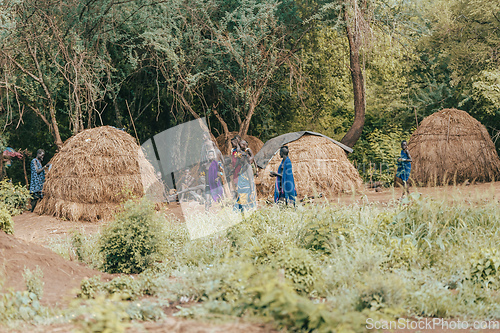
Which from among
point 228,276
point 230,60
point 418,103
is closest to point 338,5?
point 230,60

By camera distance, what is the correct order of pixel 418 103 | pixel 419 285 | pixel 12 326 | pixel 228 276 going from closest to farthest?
pixel 12 326 < pixel 228 276 < pixel 419 285 < pixel 418 103

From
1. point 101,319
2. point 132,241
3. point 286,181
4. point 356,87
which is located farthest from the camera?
point 356,87

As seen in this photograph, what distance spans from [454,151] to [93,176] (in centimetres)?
1035

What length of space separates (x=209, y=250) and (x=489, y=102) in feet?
37.4

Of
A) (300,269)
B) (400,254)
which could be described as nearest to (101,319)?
(300,269)

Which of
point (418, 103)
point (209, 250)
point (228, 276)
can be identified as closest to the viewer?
point (228, 276)

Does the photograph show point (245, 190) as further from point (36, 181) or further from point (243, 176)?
point (36, 181)

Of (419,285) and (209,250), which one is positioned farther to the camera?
(209,250)

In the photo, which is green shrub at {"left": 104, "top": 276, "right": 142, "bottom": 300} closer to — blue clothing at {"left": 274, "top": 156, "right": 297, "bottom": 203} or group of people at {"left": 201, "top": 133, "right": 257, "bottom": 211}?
group of people at {"left": 201, "top": 133, "right": 257, "bottom": 211}

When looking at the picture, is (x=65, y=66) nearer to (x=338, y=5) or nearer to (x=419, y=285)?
(x=338, y=5)

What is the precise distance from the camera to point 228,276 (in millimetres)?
4176

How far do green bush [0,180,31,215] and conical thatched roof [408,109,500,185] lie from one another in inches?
438

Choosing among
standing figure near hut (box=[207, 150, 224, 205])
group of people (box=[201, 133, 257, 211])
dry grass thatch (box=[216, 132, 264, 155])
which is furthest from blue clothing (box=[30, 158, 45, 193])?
standing figure near hut (box=[207, 150, 224, 205])

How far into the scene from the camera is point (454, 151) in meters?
13.9
